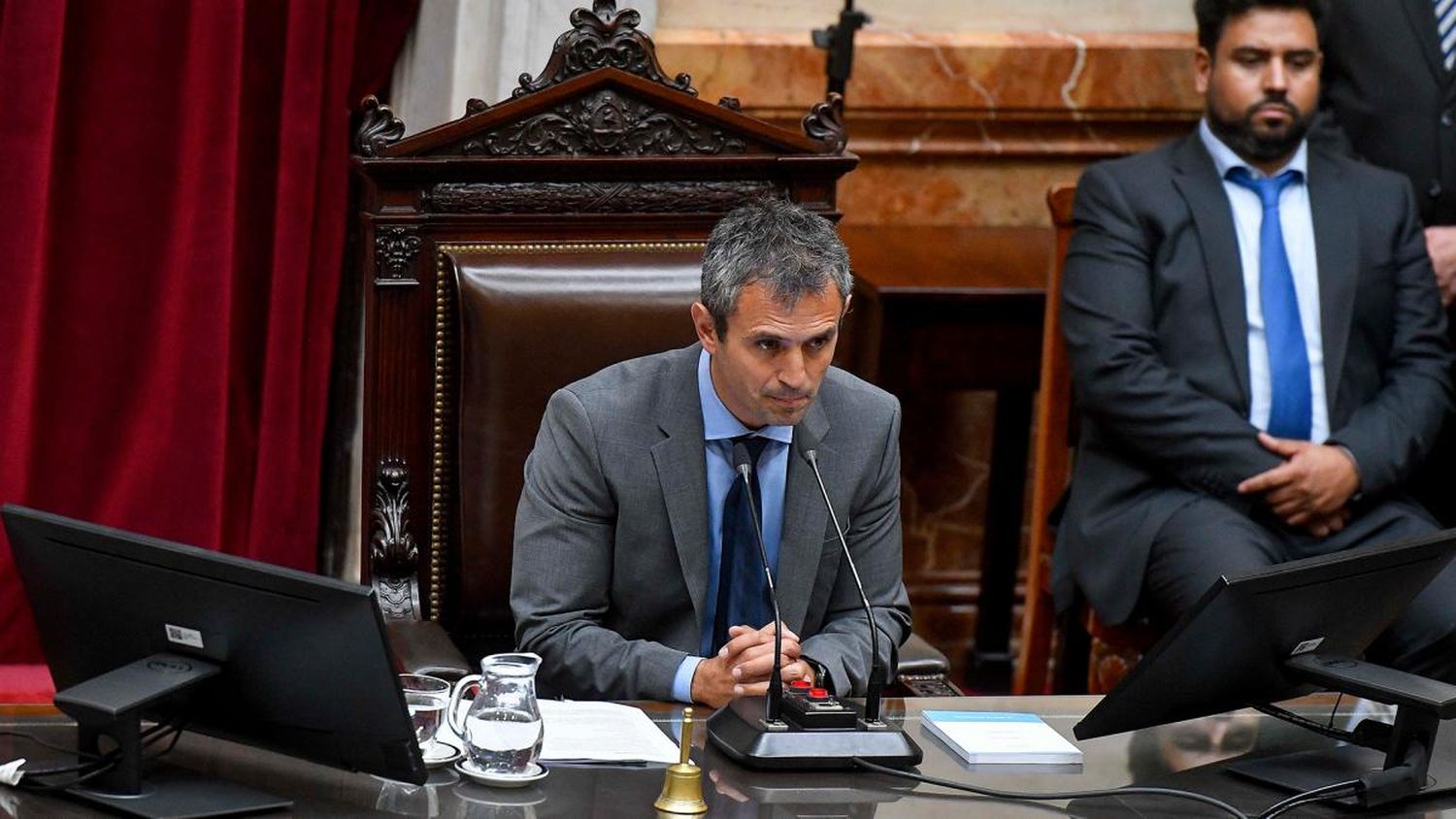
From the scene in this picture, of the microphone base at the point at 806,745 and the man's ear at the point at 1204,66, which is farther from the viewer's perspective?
the man's ear at the point at 1204,66

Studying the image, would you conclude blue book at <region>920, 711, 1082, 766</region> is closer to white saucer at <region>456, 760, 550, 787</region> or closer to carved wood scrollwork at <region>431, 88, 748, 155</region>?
white saucer at <region>456, 760, 550, 787</region>

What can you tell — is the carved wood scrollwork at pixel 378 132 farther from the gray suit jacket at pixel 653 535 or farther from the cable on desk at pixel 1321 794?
the cable on desk at pixel 1321 794

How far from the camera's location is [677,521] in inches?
99.0

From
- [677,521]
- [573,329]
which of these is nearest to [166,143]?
[573,329]

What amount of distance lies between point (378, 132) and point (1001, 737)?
129cm

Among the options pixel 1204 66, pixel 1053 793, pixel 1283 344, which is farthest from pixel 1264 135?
pixel 1053 793

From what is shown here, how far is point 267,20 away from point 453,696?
173 centimetres

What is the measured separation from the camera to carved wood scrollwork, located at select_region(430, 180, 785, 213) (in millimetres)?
2824

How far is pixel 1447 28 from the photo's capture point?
3.73 meters

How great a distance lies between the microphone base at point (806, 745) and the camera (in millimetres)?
1937

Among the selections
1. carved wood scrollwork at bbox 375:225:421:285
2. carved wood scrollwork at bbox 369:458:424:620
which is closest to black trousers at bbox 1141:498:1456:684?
carved wood scrollwork at bbox 369:458:424:620

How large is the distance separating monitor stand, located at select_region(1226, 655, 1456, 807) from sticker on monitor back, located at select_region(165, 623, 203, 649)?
109cm

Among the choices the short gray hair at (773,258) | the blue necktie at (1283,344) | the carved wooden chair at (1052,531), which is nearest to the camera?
the short gray hair at (773,258)

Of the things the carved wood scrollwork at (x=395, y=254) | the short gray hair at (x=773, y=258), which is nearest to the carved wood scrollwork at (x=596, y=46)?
the carved wood scrollwork at (x=395, y=254)
